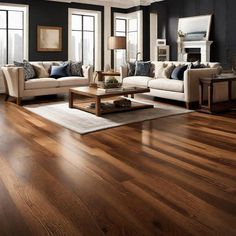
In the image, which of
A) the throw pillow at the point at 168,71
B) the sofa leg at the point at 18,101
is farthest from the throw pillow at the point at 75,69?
the throw pillow at the point at 168,71

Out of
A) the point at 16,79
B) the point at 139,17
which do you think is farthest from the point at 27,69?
the point at 139,17

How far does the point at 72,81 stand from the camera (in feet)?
23.0

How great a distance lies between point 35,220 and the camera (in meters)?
1.92

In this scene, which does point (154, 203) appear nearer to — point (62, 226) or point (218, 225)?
point (218, 225)

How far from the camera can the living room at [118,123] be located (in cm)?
202

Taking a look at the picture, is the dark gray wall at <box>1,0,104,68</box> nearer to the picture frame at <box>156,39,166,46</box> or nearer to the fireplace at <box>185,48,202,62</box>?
the picture frame at <box>156,39,166,46</box>

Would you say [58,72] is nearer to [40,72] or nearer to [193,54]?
[40,72]

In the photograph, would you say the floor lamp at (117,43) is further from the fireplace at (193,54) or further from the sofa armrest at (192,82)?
the sofa armrest at (192,82)

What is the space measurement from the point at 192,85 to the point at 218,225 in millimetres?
4139

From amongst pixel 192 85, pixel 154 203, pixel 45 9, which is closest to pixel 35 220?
pixel 154 203

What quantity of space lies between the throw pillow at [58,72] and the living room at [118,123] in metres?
0.02

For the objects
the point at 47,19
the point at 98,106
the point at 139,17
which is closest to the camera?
the point at 98,106

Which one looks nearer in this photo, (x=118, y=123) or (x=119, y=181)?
(x=119, y=181)

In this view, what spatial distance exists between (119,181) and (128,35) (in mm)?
9028
